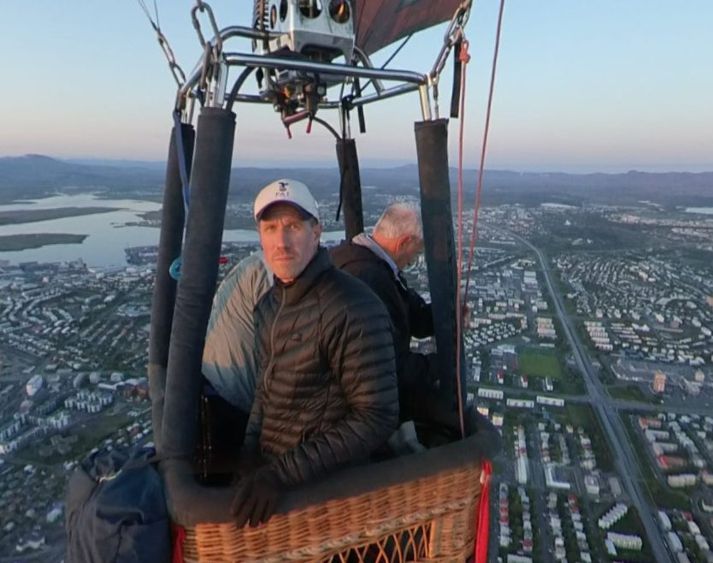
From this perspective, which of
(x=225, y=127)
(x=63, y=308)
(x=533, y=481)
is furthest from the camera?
(x=63, y=308)

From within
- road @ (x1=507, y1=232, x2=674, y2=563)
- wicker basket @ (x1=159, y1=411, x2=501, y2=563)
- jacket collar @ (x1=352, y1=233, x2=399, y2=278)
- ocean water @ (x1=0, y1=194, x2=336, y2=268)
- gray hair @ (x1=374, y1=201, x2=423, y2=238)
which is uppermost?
gray hair @ (x1=374, y1=201, x2=423, y2=238)

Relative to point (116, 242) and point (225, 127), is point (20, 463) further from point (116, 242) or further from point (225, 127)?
point (116, 242)

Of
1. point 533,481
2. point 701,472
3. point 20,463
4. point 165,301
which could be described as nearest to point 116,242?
point 20,463

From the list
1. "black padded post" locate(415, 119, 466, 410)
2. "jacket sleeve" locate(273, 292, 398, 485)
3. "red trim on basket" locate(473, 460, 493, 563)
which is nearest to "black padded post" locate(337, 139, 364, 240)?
"black padded post" locate(415, 119, 466, 410)

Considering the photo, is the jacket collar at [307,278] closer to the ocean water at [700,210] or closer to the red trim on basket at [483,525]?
the red trim on basket at [483,525]

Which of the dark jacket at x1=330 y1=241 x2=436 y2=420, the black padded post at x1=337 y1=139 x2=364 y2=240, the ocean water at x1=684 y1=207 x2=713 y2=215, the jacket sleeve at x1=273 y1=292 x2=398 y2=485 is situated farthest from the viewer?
the ocean water at x1=684 y1=207 x2=713 y2=215

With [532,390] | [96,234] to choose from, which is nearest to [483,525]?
[532,390]

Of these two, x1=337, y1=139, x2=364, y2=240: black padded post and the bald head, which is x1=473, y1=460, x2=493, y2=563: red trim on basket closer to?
the bald head
